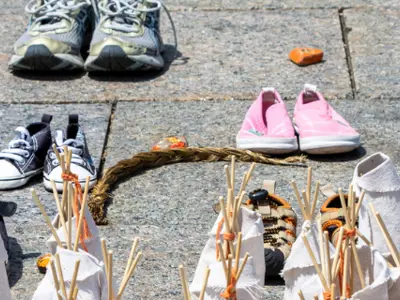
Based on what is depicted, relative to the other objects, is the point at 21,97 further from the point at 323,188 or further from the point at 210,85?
the point at 323,188

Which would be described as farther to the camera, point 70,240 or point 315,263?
point 70,240

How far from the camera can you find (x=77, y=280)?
2021 millimetres

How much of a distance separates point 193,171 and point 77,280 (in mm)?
1472

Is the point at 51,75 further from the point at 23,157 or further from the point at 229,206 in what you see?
the point at 229,206

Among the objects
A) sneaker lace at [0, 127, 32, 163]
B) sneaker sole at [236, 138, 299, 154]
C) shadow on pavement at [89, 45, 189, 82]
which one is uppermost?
shadow on pavement at [89, 45, 189, 82]

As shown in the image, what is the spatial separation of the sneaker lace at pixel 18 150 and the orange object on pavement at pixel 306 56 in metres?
1.55

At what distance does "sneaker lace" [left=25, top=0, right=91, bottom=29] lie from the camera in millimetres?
4281

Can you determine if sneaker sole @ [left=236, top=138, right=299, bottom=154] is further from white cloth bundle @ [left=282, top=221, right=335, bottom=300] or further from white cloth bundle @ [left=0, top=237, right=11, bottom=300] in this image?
white cloth bundle @ [left=0, top=237, right=11, bottom=300]

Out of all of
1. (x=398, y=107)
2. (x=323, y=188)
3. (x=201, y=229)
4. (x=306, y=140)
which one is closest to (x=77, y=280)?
(x=201, y=229)

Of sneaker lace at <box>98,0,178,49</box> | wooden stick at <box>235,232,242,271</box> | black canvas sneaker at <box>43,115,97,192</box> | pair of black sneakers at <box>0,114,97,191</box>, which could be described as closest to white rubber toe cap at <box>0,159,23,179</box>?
pair of black sneakers at <box>0,114,97,191</box>

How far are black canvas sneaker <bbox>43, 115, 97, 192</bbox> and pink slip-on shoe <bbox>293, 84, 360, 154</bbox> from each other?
2.69ft

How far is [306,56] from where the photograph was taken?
14.2ft

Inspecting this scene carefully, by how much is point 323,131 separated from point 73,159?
953 millimetres

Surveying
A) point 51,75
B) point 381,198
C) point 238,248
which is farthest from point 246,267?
point 51,75
